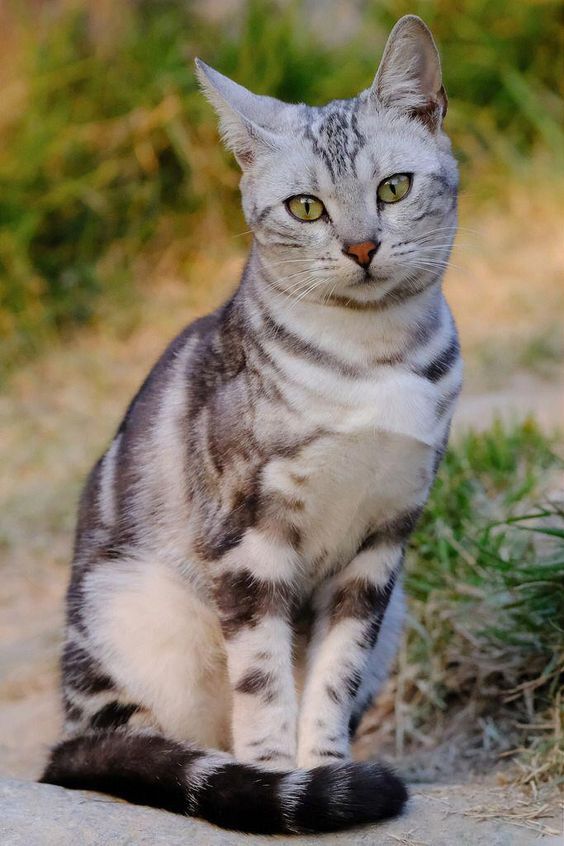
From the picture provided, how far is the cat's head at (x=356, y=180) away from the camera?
2225 millimetres

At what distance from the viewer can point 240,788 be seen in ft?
7.05

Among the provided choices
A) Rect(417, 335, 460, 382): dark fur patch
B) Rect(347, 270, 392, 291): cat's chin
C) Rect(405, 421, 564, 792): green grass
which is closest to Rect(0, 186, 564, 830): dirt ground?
Rect(405, 421, 564, 792): green grass

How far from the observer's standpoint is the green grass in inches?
111

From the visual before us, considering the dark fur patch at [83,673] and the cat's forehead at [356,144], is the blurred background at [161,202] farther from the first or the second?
the cat's forehead at [356,144]

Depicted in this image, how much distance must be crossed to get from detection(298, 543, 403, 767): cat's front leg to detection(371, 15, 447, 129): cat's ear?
2.97 ft

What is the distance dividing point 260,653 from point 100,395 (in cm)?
314

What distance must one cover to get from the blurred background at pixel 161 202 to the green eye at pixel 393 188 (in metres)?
1.73

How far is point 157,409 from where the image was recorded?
2672 mm

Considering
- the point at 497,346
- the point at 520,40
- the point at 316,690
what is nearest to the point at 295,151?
the point at 316,690

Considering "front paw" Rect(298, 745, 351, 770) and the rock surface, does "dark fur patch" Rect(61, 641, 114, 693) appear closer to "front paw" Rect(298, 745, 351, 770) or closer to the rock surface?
the rock surface

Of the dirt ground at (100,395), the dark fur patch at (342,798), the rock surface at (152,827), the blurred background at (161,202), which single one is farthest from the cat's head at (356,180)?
the blurred background at (161,202)

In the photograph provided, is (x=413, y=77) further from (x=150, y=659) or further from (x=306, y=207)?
(x=150, y=659)

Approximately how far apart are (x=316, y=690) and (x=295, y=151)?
1.09 meters

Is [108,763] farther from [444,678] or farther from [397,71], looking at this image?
[397,71]
